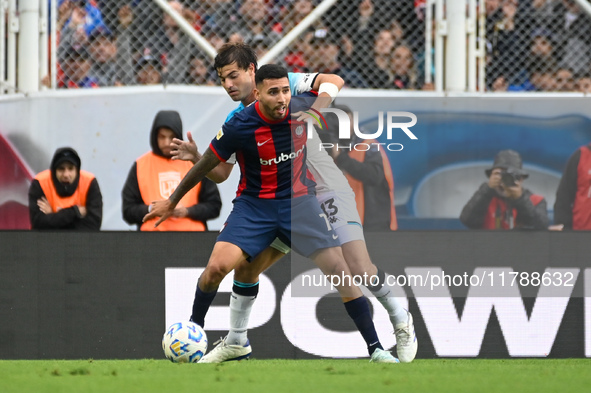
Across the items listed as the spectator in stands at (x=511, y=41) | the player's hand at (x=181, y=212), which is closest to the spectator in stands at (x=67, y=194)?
the player's hand at (x=181, y=212)

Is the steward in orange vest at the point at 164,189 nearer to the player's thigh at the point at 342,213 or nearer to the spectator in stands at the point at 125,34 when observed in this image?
the spectator in stands at the point at 125,34

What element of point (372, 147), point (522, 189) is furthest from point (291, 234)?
point (522, 189)

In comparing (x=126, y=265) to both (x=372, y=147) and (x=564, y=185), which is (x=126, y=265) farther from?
(x=564, y=185)

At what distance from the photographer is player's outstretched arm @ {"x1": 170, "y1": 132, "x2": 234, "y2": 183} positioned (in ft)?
20.1

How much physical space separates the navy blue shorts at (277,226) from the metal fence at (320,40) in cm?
328

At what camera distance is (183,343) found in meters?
6.04

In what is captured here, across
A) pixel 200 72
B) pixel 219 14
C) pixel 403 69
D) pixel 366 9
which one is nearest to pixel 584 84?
pixel 403 69

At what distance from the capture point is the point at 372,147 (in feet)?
27.8

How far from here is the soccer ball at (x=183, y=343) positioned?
19.8ft

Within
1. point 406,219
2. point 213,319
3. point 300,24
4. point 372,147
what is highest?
point 300,24

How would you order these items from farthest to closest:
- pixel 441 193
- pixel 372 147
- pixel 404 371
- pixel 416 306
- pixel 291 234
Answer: pixel 441 193, pixel 372 147, pixel 416 306, pixel 291 234, pixel 404 371

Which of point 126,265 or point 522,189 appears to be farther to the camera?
point 522,189

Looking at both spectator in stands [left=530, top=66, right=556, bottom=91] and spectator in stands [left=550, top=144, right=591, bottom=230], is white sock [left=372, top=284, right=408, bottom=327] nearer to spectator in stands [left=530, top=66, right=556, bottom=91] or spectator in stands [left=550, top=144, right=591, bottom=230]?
spectator in stands [left=550, top=144, right=591, bottom=230]

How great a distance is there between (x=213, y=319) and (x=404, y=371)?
8.77ft
